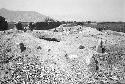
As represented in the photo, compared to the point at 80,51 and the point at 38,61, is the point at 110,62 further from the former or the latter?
the point at 38,61

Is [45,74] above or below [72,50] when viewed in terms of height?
below

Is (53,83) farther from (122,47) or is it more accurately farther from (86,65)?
(122,47)

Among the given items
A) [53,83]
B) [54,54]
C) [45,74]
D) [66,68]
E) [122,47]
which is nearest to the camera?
[53,83]

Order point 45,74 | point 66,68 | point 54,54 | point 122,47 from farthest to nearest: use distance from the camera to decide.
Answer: point 122,47
point 54,54
point 66,68
point 45,74

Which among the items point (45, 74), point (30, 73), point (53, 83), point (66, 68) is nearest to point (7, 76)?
point (30, 73)

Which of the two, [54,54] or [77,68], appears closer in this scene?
[77,68]

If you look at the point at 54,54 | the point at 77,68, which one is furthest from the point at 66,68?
the point at 54,54

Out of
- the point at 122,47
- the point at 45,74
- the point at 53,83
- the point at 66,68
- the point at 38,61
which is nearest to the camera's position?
the point at 53,83

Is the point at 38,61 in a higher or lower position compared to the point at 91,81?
higher

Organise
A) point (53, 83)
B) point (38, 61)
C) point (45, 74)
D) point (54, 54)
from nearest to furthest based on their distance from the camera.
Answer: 1. point (53, 83)
2. point (45, 74)
3. point (38, 61)
4. point (54, 54)
